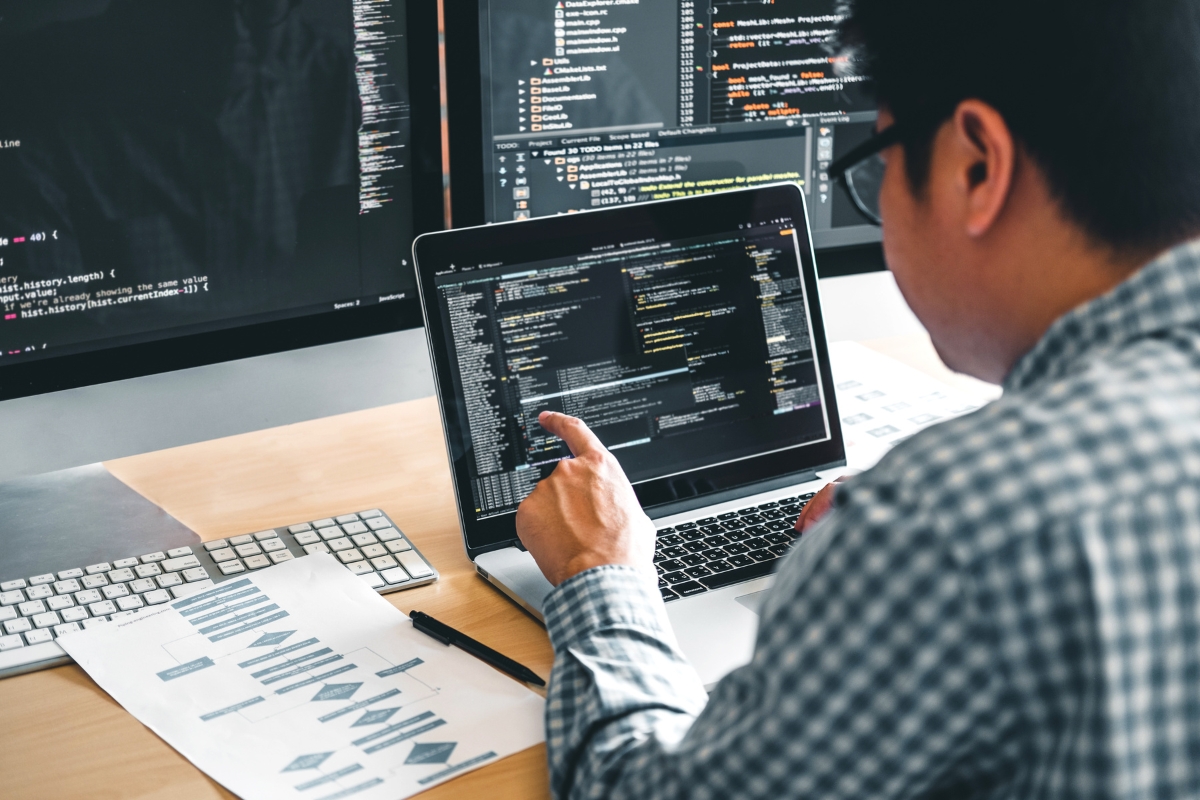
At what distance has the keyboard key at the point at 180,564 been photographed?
36.8 inches

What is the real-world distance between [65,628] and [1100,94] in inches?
30.8

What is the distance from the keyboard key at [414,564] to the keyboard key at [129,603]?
0.21m

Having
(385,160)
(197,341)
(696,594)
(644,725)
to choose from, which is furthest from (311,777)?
(385,160)

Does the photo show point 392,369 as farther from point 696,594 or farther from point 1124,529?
point 1124,529

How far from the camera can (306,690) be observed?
774 millimetres

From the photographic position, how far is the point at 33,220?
0.89 m

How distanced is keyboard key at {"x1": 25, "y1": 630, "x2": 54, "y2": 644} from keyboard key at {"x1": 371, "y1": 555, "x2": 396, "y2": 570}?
0.82 ft

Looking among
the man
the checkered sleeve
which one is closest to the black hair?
→ the man

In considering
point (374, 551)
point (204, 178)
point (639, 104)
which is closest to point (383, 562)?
point (374, 551)

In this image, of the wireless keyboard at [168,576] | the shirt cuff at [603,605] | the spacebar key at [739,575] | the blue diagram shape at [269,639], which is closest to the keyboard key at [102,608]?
the wireless keyboard at [168,576]

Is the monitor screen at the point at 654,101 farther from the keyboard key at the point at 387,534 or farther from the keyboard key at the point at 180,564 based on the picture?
the keyboard key at the point at 180,564

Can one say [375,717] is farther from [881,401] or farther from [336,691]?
[881,401]

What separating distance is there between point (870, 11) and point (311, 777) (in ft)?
1.79

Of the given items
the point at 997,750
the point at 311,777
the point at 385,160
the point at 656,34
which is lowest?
the point at 311,777
